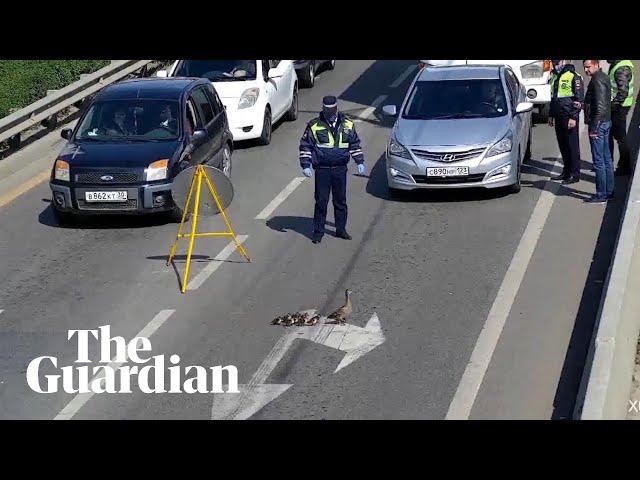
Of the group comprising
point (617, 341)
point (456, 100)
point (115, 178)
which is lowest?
point (115, 178)

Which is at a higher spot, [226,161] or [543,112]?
[226,161]

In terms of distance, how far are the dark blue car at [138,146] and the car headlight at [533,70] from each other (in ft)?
19.5

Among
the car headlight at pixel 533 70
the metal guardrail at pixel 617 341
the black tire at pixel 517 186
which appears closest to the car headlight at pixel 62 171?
the black tire at pixel 517 186

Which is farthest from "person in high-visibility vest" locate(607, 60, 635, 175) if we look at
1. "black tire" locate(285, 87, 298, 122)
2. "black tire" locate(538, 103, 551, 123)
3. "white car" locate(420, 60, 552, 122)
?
"black tire" locate(285, 87, 298, 122)

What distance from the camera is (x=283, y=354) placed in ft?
40.4

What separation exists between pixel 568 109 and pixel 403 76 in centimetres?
976

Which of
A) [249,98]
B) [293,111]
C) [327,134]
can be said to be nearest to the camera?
[327,134]

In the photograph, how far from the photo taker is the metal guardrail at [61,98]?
69.2 ft

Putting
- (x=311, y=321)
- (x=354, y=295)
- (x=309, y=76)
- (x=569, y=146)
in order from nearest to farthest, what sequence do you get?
(x=311, y=321)
(x=354, y=295)
(x=569, y=146)
(x=309, y=76)

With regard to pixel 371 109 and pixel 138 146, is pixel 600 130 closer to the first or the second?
pixel 138 146

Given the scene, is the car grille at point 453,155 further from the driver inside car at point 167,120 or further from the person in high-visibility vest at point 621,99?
the driver inside car at point 167,120

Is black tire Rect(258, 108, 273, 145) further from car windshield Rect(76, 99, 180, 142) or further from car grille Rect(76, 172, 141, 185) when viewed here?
car grille Rect(76, 172, 141, 185)

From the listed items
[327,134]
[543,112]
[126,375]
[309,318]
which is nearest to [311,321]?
[309,318]
